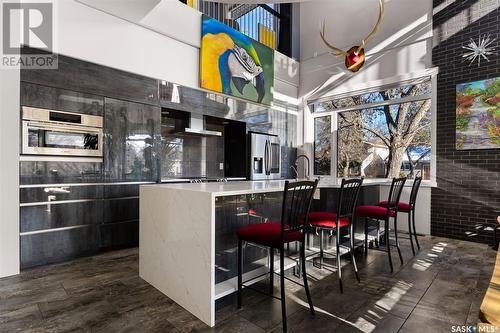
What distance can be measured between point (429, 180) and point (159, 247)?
4765mm

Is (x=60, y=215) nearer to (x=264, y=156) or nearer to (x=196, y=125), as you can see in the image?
(x=196, y=125)

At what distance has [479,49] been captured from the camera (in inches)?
170

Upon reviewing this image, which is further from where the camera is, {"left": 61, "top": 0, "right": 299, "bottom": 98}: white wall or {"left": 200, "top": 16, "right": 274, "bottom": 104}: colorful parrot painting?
{"left": 200, "top": 16, "right": 274, "bottom": 104}: colorful parrot painting

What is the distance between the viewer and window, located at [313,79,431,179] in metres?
5.01

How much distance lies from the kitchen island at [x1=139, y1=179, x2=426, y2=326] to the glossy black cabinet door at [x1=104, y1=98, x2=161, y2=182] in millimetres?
1144

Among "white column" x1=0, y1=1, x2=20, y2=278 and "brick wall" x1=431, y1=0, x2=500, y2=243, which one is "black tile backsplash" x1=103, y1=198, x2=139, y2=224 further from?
"brick wall" x1=431, y1=0, x2=500, y2=243

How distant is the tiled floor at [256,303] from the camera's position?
74.9 inches

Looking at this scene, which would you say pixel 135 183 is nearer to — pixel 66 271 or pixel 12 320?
pixel 66 271

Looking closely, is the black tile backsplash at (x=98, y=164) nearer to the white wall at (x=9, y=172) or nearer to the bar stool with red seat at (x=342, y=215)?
the white wall at (x=9, y=172)

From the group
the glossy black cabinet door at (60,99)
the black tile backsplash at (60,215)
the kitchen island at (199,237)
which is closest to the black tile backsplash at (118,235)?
the black tile backsplash at (60,215)

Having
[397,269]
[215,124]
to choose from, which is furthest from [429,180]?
[215,124]

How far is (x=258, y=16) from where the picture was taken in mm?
6453

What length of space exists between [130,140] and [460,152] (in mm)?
5244

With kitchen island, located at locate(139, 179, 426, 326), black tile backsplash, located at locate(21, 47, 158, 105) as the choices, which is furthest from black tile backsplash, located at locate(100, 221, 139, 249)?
black tile backsplash, located at locate(21, 47, 158, 105)
